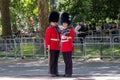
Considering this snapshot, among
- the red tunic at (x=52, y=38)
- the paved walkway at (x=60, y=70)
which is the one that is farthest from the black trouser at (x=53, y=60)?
the paved walkway at (x=60, y=70)

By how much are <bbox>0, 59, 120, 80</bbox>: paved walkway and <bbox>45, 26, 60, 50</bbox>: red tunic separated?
0.97 m

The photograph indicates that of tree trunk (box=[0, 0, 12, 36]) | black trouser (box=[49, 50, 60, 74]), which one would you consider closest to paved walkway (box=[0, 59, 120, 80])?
black trouser (box=[49, 50, 60, 74])

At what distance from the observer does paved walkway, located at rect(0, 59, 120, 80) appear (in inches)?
467

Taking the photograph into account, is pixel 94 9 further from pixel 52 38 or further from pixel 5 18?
pixel 52 38

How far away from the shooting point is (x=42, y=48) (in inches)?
720

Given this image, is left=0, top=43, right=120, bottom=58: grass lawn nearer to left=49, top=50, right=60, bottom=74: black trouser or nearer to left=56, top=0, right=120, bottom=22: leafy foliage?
left=49, top=50, right=60, bottom=74: black trouser

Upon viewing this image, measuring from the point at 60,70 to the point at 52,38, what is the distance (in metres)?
2.48

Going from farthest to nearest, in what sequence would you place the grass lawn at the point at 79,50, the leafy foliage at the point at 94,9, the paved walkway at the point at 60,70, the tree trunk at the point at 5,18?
the leafy foliage at the point at 94,9
the tree trunk at the point at 5,18
the grass lawn at the point at 79,50
the paved walkway at the point at 60,70

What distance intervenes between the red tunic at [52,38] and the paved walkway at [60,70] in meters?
0.97

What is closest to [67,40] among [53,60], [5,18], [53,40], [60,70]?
[53,40]

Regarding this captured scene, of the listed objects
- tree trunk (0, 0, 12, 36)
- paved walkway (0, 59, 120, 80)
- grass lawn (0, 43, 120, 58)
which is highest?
tree trunk (0, 0, 12, 36)

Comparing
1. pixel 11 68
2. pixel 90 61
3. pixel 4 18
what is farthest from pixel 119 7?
pixel 11 68

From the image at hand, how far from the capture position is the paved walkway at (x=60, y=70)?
11.9m

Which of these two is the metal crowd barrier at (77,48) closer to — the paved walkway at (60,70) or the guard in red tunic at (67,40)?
the paved walkway at (60,70)
